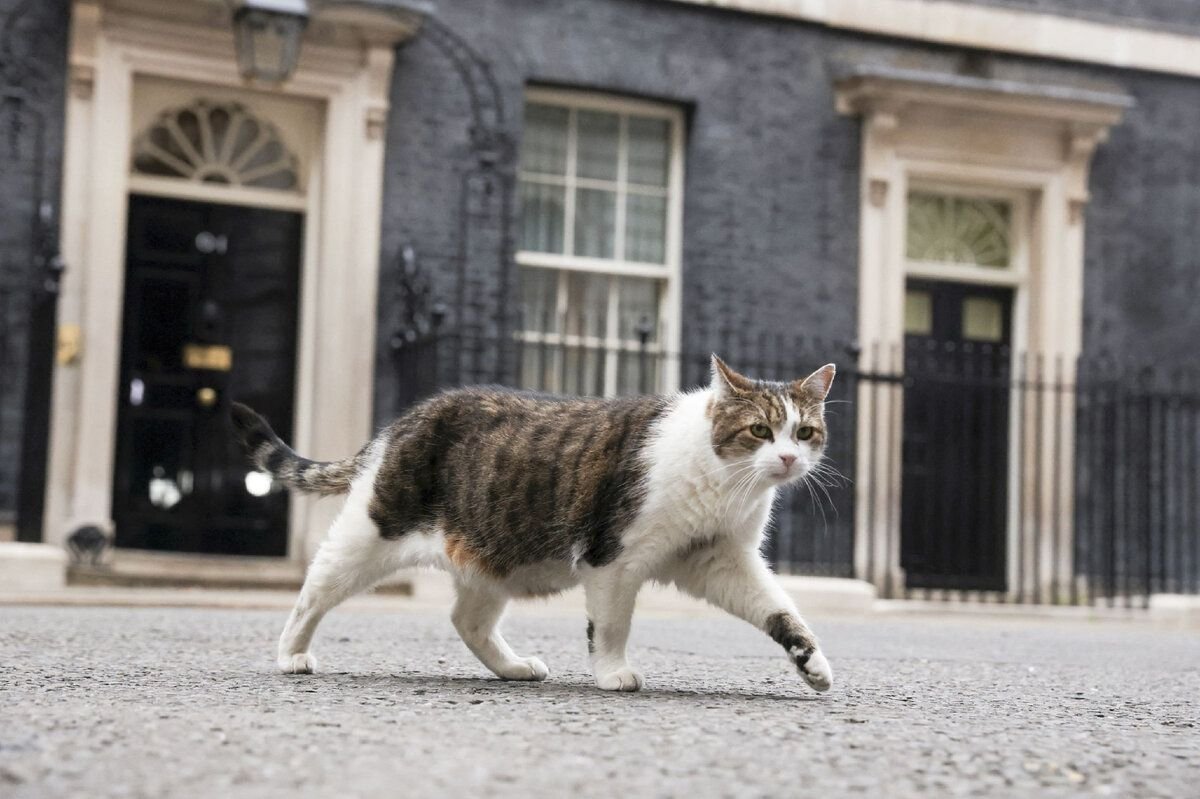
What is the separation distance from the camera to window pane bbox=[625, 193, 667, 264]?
1412 cm

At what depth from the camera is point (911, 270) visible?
48.3 feet

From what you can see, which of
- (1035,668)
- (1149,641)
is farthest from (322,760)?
(1149,641)

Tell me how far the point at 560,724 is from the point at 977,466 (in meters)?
11.0

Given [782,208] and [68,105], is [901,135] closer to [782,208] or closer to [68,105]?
[782,208]

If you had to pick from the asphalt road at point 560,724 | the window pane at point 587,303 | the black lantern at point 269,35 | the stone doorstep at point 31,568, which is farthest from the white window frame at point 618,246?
the asphalt road at point 560,724

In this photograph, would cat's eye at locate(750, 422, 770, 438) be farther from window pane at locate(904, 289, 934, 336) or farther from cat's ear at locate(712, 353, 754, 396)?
window pane at locate(904, 289, 934, 336)

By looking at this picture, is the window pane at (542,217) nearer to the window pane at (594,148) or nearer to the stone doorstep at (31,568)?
the window pane at (594,148)

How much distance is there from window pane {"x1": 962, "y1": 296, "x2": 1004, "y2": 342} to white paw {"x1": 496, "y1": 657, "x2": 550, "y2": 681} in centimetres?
999

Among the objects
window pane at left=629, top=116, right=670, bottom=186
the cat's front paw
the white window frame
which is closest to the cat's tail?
the cat's front paw

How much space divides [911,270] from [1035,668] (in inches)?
314

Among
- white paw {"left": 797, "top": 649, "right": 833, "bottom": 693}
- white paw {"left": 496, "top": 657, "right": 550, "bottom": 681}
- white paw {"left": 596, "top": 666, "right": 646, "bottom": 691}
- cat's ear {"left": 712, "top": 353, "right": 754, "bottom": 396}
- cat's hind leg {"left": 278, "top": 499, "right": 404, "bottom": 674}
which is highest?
cat's ear {"left": 712, "top": 353, "right": 754, "bottom": 396}

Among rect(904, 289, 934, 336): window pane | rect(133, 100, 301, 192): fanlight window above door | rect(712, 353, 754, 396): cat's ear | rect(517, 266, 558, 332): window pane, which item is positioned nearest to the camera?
rect(712, 353, 754, 396): cat's ear

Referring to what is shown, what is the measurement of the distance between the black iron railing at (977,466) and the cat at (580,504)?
7333 millimetres

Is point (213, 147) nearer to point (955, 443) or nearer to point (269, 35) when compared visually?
point (269, 35)
